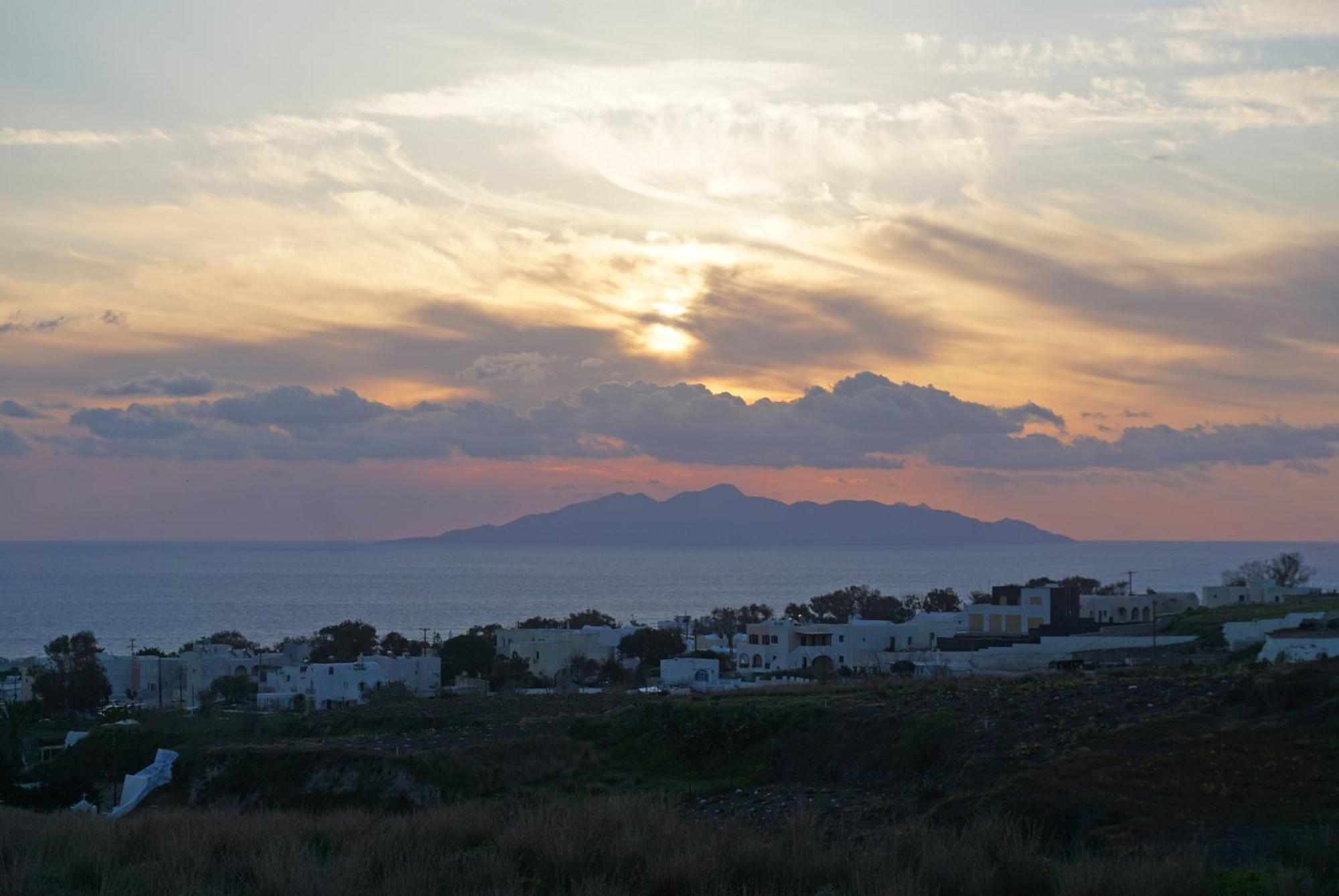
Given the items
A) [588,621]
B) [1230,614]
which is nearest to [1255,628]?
[1230,614]

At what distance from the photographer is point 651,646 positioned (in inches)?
2830

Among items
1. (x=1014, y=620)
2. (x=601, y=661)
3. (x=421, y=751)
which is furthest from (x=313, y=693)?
(x=1014, y=620)

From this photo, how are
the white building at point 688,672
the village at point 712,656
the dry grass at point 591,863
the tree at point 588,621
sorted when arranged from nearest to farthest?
the dry grass at point 591,863, the village at point 712,656, the white building at point 688,672, the tree at point 588,621

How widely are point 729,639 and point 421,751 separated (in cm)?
4738

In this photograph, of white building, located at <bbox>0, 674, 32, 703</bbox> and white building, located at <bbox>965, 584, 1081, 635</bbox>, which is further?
white building, located at <bbox>965, 584, 1081, 635</bbox>

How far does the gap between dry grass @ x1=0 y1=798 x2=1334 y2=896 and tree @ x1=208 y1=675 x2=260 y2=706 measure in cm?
4552

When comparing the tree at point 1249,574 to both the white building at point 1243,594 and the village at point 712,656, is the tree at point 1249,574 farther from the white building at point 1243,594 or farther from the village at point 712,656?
the village at point 712,656

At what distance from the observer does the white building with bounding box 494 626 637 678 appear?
210 feet

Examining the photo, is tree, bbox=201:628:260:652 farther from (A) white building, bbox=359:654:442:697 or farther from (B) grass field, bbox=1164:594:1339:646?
(B) grass field, bbox=1164:594:1339:646

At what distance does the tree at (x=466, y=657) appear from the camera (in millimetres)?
63812

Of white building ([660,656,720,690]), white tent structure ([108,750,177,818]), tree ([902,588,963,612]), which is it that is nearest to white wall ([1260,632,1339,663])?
white building ([660,656,720,690])

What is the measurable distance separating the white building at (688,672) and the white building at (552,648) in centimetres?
932

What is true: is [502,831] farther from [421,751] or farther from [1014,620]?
[1014,620]

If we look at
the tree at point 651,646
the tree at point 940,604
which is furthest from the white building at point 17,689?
the tree at point 940,604
